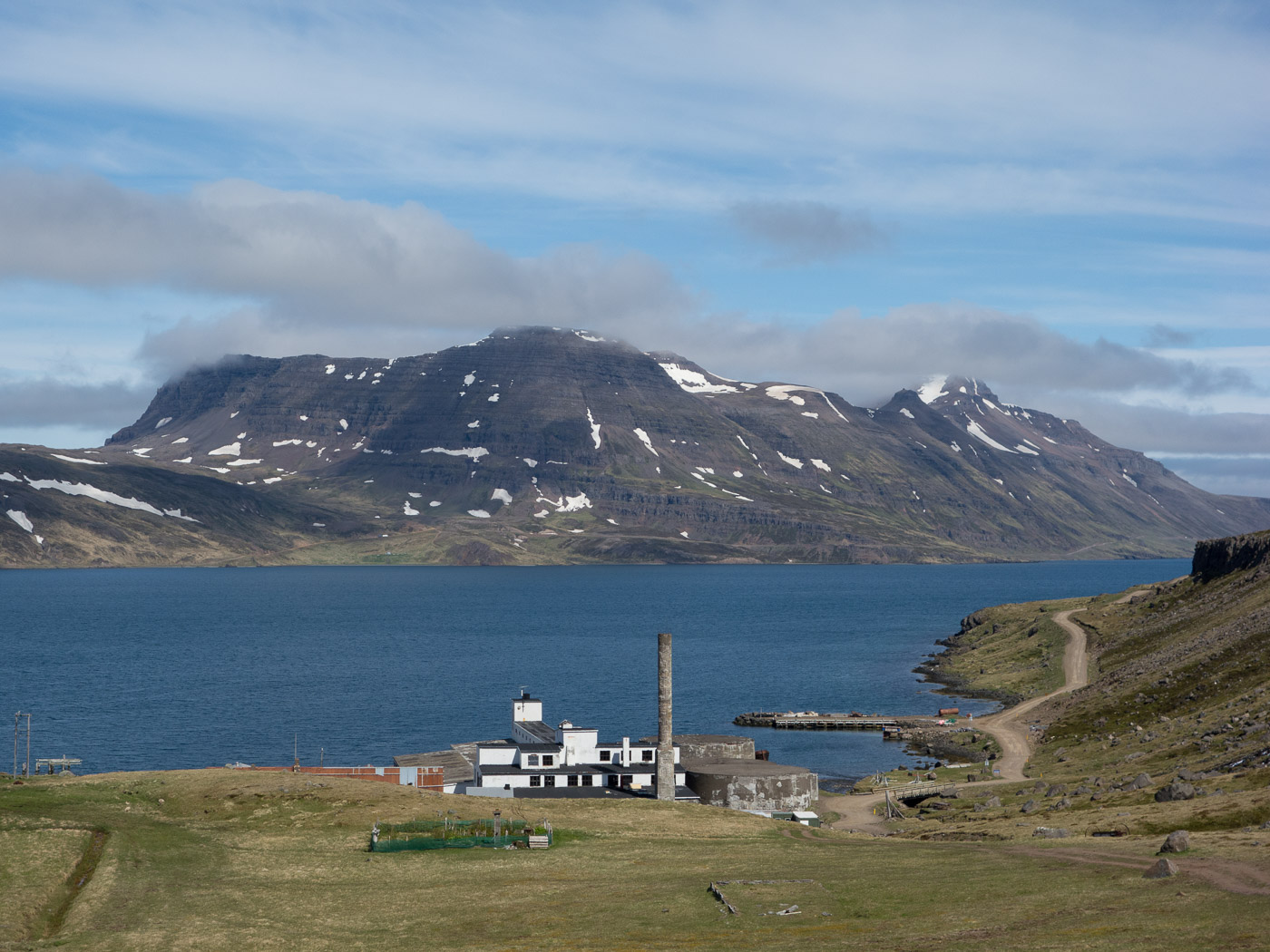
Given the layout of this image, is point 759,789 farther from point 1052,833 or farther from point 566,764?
point 1052,833

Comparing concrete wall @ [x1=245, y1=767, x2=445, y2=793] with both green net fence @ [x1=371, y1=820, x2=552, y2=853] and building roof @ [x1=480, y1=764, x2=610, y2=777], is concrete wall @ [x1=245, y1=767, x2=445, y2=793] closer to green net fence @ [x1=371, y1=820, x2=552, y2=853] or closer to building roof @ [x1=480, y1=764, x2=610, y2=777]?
building roof @ [x1=480, y1=764, x2=610, y2=777]

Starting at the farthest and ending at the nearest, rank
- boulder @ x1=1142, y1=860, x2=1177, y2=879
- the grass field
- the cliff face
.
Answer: the cliff face → boulder @ x1=1142, y1=860, x2=1177, y2=879 → the grass field

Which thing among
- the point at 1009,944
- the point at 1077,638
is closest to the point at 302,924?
the point at 1009,944

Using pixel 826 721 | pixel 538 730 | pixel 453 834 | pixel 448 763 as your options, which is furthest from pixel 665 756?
pixel 826 721

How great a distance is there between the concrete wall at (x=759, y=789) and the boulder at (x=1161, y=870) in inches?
1793

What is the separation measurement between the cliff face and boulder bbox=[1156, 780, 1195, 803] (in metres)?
99.5

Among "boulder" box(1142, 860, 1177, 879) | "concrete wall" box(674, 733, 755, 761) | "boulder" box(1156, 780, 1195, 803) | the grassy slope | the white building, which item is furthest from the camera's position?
"concrete wall" box(674, 733, 755, 761)

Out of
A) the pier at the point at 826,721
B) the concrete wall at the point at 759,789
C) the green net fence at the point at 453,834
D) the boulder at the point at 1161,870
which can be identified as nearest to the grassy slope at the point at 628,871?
the boulder at the point at 1161,870

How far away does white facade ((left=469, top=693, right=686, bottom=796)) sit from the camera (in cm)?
9369

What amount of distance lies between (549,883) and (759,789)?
129 ft

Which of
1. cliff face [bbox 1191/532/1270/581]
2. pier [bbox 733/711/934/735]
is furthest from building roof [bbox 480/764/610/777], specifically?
cliff face [bbox 1191/532/1270/581]

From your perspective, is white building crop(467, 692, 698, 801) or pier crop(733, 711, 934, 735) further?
pier crop(733, 711, 934, 735)

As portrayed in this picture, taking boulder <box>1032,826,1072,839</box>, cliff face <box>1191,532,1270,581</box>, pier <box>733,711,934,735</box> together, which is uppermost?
cliff face <box>1191,532,1270,581</box>

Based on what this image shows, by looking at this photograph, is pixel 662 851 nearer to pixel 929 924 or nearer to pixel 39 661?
pixel 929 924
